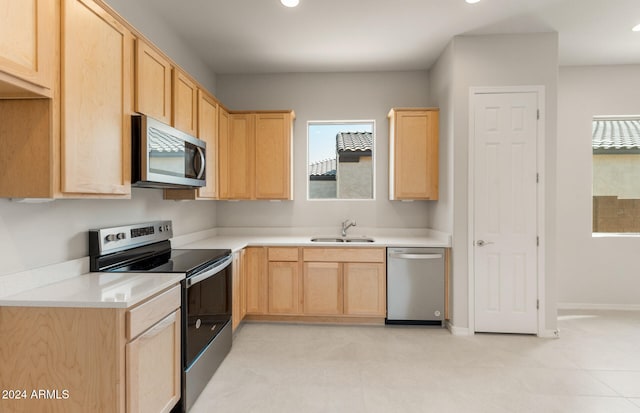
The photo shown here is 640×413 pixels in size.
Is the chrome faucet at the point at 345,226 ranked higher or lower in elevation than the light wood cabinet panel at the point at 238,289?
higher

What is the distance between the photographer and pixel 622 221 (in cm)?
393

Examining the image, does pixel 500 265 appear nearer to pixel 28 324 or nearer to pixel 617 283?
pixel 617 283

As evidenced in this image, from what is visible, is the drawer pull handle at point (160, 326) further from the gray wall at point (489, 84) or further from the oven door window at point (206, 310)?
the gray wall at point (489, 84)

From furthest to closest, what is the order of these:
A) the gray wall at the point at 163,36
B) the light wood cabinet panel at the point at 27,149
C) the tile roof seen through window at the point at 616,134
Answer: the tile roof seen through window at the point at 616,134
the gray wall at the point at 163,36
the light wood cabinet panel at the point at 27,149

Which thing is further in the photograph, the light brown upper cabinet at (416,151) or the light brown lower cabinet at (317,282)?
the light brown upper cabinet at (416,151)

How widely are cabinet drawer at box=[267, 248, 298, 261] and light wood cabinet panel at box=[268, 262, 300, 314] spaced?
0.05m

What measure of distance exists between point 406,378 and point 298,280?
4.70ft

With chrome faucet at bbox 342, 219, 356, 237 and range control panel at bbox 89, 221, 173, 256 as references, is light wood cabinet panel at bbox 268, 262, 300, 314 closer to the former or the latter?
chrome faucet at bbox 342, 219, 356, 237

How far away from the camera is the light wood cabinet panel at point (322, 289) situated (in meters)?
3.41

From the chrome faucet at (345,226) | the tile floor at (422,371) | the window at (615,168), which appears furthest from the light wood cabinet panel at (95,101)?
the window at (615,168)

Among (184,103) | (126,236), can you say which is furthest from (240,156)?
(126,236)

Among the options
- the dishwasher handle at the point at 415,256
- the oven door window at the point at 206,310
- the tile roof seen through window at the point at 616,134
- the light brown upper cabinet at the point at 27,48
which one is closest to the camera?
the light brown upper cabinet at the point at 27,48

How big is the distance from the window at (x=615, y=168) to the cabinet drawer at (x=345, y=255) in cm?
287

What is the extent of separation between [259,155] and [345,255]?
153 cm
